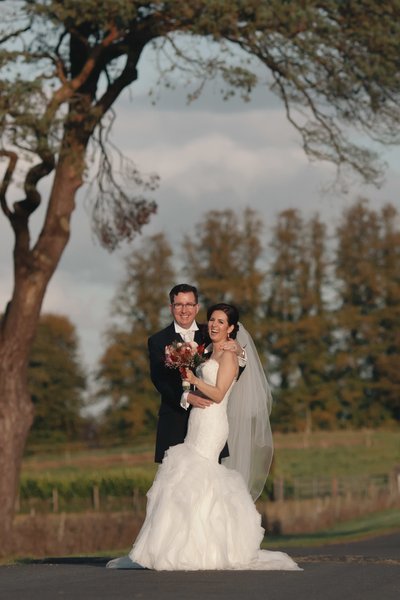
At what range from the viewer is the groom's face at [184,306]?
12.2 m

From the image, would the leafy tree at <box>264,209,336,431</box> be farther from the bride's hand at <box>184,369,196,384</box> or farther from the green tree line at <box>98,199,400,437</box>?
the bride's hand at <box>184,369,196,384</box>

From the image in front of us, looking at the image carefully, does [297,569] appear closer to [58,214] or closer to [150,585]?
[150,585]

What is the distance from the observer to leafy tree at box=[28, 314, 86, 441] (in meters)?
101

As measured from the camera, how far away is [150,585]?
35.7ft

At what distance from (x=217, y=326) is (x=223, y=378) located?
444 mm

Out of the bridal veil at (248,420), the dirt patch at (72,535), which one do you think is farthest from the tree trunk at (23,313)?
the bridal veil at (248,420)

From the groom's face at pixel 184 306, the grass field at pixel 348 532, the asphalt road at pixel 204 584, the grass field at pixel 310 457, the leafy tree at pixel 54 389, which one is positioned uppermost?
the leafy tree at pixel 54 389

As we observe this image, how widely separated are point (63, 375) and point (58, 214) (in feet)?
257

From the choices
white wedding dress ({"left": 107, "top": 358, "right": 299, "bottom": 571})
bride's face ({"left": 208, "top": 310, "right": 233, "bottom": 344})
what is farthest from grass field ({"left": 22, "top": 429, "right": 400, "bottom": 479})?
bride's face ({"left": 208, "top": 310, "right": 233, "bottom": 344})

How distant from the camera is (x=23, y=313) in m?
25.5

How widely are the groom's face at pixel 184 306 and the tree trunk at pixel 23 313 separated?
1322 centimetres

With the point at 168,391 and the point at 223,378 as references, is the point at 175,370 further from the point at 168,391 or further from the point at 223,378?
the point at 223,378

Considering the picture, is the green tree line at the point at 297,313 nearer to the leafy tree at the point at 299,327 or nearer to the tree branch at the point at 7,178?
the leafy tree at the point at 299,327

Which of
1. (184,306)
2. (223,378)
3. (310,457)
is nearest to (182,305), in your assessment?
(184,306)
